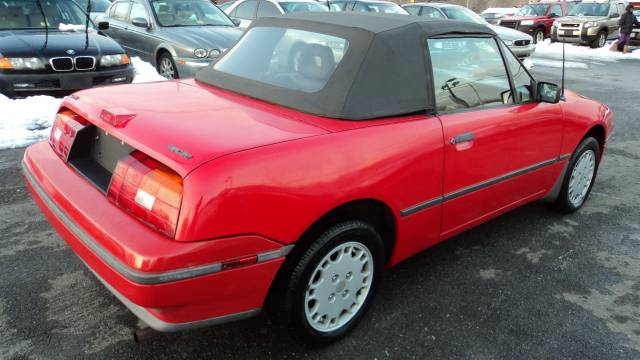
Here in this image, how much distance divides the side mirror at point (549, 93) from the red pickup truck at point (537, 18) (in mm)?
19752

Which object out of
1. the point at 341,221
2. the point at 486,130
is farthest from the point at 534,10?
the point at 341,221

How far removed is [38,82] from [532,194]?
563 centimetres

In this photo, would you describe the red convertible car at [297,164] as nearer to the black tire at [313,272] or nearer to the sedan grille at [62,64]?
the black tire at [313,272]

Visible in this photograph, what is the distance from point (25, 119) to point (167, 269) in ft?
16.7

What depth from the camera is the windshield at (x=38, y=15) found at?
696cm

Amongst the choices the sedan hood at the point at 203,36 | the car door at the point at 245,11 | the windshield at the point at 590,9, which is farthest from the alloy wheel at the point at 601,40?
the sedan hood at the point at 203,36

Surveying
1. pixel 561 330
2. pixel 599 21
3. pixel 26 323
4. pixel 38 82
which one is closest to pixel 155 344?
pixel 26 323

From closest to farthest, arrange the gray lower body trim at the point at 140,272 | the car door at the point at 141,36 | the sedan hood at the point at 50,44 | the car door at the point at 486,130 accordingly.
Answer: the gray lower body trim at the point at 140,272, the car door at the point at 486,130, the sedan hood at the point at 50,44, the car door at the point at 141,36

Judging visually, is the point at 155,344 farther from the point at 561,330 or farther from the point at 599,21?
the point at 599,21

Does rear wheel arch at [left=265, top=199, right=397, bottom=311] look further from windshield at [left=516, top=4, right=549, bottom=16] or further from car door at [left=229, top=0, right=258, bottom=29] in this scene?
windshield at [left=516, top=4, right=549, bottom=16]

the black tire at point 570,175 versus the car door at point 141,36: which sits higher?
the car door at point 141,36

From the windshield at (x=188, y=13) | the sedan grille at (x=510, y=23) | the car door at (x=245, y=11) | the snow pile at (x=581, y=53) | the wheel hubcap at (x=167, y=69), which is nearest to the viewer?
the wheel hubcap at (x=167, y=69)

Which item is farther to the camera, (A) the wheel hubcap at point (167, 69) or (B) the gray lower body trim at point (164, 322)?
(A) the wheel hubcap at point (167, 69)

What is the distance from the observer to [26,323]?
264 cm
